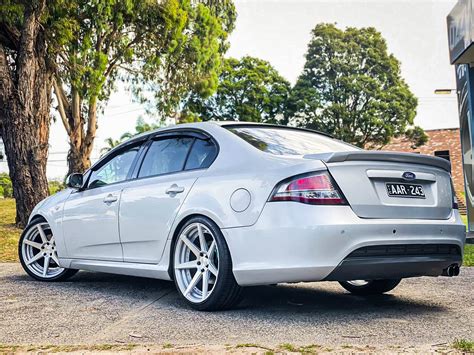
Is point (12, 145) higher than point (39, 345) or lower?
higher

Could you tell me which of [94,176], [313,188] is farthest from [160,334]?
[94,176]

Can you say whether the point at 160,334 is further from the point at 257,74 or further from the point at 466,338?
the point at 257,74

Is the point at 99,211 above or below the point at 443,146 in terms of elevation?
above

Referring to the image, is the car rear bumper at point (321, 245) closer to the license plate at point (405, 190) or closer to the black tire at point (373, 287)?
the license plate at point (405, 190)

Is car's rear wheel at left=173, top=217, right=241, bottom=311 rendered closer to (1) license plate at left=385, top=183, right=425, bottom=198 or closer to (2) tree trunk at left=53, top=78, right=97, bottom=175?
(1) license plate at left=385, top=183, right=425, bottom=198

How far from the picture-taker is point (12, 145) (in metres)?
13.1

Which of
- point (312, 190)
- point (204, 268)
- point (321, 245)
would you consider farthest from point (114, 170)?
point (321, 245)

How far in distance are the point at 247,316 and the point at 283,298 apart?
94cm

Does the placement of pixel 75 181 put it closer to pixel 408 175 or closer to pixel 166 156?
pixel 166 156

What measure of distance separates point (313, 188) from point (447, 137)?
4286 centimetres

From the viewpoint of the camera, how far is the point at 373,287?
5375 mm

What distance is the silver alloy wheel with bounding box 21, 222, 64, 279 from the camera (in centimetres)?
658

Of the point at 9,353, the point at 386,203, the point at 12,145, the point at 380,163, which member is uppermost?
the point at 12,145

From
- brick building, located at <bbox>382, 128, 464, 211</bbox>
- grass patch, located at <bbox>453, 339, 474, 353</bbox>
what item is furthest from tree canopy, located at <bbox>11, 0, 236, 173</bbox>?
brick building, located at <bbox>382, 128, 464, 211</bbox>
